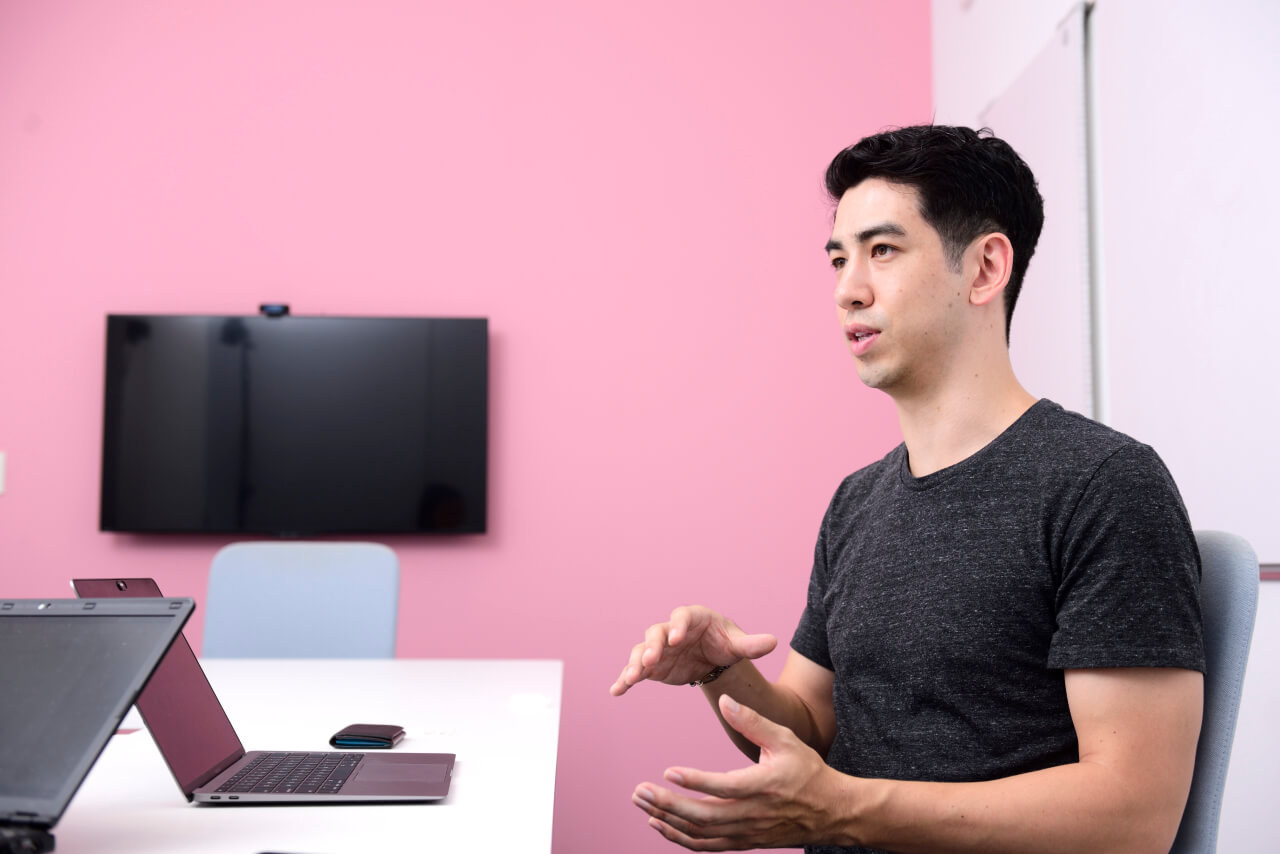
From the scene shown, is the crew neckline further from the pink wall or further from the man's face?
the pink wall

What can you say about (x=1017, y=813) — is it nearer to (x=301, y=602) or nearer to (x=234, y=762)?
(x=234, y=762)

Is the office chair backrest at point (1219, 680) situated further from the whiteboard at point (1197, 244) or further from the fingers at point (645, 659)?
the whiteboard at point (1197, 244)

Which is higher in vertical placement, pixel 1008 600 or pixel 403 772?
pixel 1008 600

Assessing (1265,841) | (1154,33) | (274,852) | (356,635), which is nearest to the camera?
(274,852)

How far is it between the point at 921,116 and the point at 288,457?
2.50 metres

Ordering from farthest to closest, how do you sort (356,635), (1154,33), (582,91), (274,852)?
(582,91) → (356,635) → (1154,33) → (274,852)

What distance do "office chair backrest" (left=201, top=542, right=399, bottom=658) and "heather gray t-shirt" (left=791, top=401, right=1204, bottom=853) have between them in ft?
4.37

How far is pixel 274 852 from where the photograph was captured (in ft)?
2.98

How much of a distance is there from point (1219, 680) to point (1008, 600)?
225mm

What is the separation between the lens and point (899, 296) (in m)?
1.29

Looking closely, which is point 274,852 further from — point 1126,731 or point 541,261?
point 541,261

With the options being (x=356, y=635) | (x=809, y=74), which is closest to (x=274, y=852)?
(x=356, y=635)

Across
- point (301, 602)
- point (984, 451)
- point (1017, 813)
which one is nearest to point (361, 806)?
point (1017, 813)

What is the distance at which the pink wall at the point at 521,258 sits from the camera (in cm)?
321
